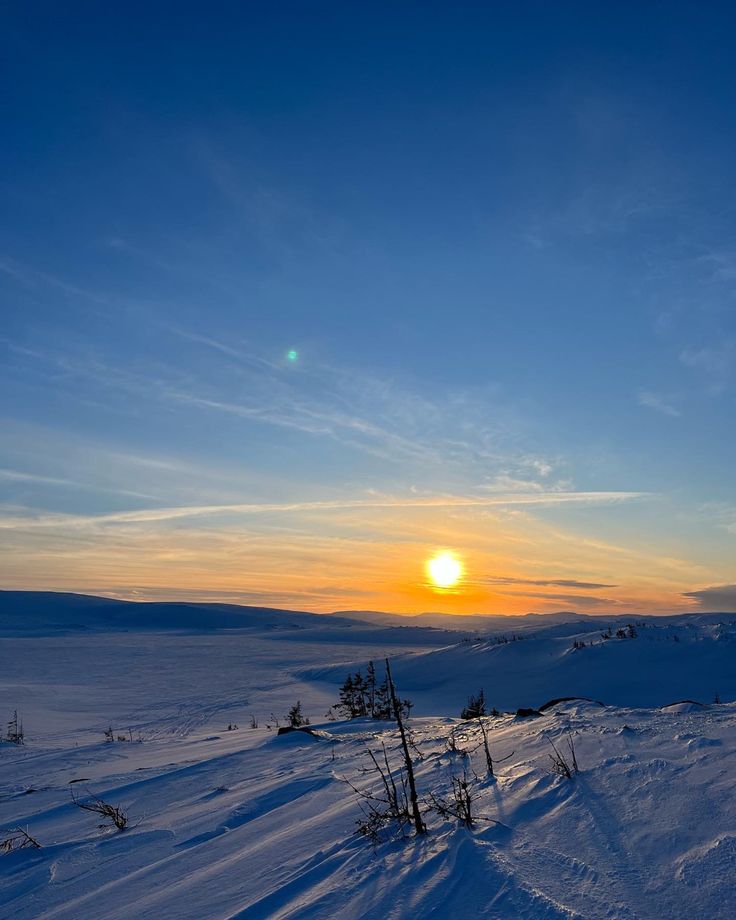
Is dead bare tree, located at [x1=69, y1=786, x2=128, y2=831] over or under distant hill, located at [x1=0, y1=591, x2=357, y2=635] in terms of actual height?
over

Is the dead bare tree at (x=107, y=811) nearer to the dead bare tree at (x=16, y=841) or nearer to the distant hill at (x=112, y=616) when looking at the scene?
the dead bare tree at (x=16, y=841)

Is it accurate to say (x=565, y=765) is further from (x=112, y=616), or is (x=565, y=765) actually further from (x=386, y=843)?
(x=112, y=616)

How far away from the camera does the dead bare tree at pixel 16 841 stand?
354cm

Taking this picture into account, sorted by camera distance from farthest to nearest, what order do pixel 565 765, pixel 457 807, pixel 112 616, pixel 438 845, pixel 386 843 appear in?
pixel 112 616 → pixel 565 765 → pixel 457 807 → pixel 386 843 → pixel 438 845

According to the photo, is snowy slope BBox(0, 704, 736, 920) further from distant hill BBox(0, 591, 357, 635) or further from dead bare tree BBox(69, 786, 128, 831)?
distant hill BBox(0, 591, 357, 635)

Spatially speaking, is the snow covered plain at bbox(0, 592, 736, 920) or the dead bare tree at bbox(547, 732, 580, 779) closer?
the snow covered plain at bbox(0, 592, 736, 920)

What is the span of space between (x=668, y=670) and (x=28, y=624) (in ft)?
163

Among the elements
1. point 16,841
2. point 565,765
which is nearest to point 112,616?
point 16,841

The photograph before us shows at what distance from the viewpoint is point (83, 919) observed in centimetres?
243

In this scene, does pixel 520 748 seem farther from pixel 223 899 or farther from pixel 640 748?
pixel 223 899

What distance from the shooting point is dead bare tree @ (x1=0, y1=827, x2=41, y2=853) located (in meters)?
3.54

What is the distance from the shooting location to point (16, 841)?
373 centimetres

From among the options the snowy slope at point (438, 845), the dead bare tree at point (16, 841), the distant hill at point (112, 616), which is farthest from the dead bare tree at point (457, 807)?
the distant hill at point (112, 616)

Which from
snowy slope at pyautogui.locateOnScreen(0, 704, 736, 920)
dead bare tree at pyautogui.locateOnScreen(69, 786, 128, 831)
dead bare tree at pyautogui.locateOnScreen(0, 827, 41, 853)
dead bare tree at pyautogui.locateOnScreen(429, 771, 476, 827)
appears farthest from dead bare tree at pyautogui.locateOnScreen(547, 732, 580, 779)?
dead bare tree at pyautogui.locateOnScreen(0, 827, 41, 853)
